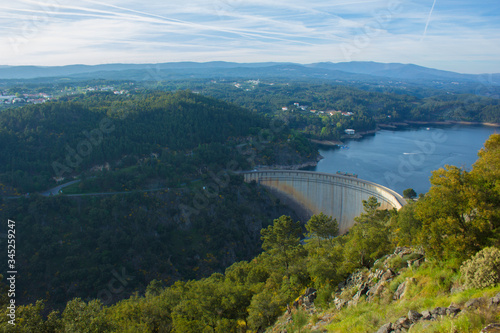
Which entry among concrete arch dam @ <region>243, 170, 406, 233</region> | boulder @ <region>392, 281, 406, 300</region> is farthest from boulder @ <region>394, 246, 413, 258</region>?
concrete arch dam @ <region>243, 170, 406, 233</region>

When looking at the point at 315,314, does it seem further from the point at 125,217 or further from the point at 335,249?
the point at 125,217

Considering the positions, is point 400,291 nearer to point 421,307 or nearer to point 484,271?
point 421,307

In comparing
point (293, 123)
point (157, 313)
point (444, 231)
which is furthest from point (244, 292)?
point (293, 123)

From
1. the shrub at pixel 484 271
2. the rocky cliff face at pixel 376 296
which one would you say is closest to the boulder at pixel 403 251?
the rocky cliff face at pixel 376 296

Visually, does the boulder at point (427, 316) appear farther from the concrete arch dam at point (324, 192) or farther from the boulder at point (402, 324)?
the concrete arch dam at point (324, 192)

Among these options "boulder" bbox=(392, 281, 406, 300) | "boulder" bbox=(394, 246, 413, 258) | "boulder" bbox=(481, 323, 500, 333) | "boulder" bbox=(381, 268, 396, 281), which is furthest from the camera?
"boulder" bbox=(394, 246, 413, 258)

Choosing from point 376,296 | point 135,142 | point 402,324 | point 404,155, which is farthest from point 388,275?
point 404,155

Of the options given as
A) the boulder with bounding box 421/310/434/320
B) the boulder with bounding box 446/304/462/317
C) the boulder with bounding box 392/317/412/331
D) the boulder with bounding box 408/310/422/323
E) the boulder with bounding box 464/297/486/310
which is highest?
the boulder with bounding box 464/297/486/310

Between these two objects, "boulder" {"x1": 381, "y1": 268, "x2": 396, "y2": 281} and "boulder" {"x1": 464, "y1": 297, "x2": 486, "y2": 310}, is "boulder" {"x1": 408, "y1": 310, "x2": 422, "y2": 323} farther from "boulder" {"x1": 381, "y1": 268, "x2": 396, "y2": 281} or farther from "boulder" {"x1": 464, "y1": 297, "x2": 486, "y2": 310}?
"boulder" {"x1": 381, "y1": 268, "x2": 396, "y2": 281}
